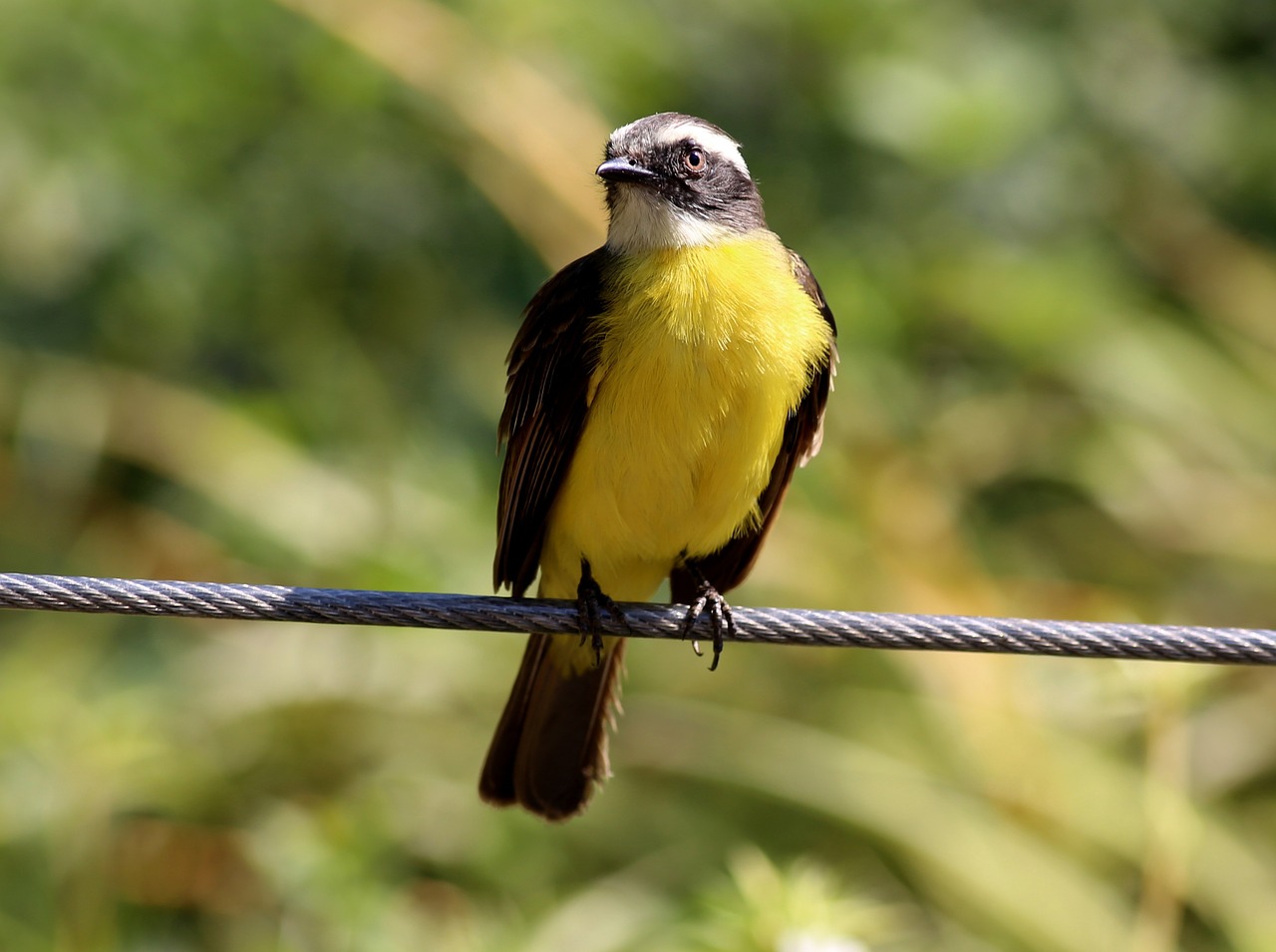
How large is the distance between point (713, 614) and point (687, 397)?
22.9 inches

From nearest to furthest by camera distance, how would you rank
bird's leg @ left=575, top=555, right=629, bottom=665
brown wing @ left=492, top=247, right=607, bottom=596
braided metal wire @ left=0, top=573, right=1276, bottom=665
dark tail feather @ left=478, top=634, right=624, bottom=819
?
braided metal wire @ left=0, top=573, right=1276, bottom=665, bird's leg @ left=575, top=555, right=629, bottom=665, brown wing @ left=492, top=247, right=607, bottom=596, dark tail feather @ left=478, top=634, right=624, bottom=819

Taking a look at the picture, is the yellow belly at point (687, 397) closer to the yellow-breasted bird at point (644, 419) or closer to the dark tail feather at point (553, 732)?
the yellow-breasted bird at point (644, 419)

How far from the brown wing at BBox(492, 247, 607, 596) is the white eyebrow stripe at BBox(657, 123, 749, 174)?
40 cm

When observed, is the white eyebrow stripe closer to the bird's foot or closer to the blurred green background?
the bird's foot

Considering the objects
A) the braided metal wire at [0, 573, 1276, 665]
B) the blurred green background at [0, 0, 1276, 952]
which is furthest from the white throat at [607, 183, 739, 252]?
the blurred green background at [0, 0, 1276, 952]

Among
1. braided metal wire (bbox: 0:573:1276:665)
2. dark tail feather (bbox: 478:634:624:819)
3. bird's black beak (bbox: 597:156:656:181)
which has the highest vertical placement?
bird's black beak (bbox: 597:156:656:181)

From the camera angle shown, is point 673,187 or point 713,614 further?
point 673,187

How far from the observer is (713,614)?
4.22 m

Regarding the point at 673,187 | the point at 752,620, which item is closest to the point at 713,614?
the point at 752,620

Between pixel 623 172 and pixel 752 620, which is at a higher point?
pixel 623 172

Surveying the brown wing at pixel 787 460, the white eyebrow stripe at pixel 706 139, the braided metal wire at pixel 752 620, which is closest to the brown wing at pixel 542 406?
the white eyebrow stripe at pixel 706 139

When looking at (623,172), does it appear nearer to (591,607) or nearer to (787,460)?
(787,460)

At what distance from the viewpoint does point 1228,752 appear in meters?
6.62

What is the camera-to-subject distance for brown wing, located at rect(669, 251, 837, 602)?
4.46 meters
